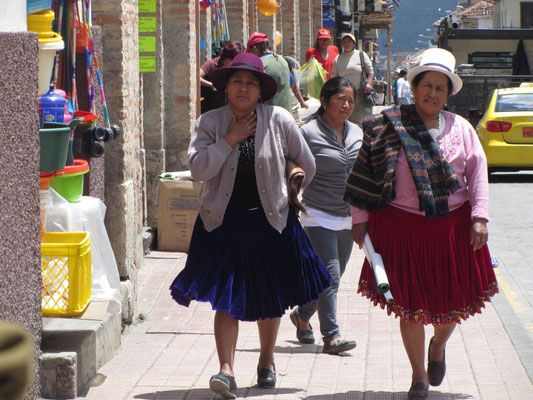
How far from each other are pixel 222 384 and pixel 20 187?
1.32 metres

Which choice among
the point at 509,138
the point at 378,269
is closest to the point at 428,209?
the point at 378,269

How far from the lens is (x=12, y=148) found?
400 cm

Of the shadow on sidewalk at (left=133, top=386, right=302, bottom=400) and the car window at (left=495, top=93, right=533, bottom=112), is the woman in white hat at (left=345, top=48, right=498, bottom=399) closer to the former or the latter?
the shadow on sidewalk at (left=133, top=386, right=302, bottom=400)

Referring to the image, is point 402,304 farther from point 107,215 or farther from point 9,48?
point 107,215

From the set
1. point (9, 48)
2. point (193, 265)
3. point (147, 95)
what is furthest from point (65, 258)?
point (147, 95)

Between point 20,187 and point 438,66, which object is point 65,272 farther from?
Answer: point 438,66

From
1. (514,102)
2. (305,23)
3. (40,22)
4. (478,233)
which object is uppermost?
(305,23)

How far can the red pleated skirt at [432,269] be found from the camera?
459 cm

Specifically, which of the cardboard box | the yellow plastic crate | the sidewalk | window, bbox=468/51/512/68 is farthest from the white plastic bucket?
window, bbox=468/51/512/68

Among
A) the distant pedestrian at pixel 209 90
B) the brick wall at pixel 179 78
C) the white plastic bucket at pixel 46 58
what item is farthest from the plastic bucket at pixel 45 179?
the distant pedestrian at pixel 209 90

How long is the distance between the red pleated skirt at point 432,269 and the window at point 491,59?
861 inches

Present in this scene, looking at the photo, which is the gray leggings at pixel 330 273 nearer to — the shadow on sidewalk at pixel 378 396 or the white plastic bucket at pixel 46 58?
the shadow on sidewalk at pixel 378 396

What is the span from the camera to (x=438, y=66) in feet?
15.1

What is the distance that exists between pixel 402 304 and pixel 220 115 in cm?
127
